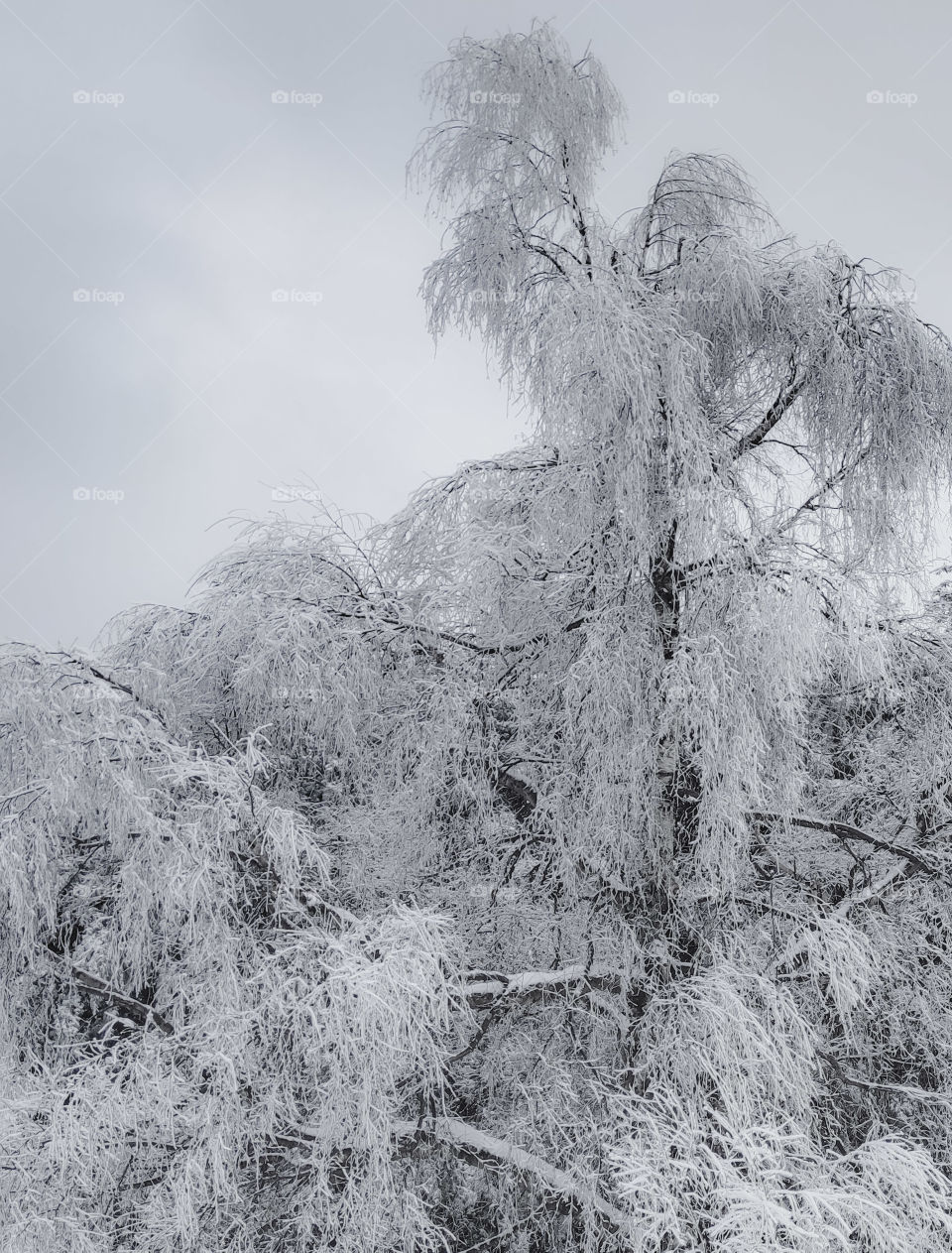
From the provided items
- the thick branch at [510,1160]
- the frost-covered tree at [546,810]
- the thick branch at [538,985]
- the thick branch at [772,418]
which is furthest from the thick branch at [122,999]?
the thick branch at [772,418]

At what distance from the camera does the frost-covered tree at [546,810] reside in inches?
144

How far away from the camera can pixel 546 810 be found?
433cm

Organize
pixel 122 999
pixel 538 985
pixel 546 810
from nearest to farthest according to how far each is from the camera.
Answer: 1. pixel 122 999
2. pixel 538 985
3. pixel 546 810

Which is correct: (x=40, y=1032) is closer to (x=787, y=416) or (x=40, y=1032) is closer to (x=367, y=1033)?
(x=367, y=1033)

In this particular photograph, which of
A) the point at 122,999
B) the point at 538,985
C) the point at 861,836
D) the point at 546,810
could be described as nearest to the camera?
the point at 122,999

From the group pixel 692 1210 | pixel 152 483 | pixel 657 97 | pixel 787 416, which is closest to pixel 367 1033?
pixel 692 1210

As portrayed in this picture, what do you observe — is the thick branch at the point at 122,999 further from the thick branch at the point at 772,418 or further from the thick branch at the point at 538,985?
the thick branch at the point at 772,418

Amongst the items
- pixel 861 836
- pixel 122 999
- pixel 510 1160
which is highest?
pixel 861 836

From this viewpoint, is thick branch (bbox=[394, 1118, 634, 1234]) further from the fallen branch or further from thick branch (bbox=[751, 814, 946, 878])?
thick branch (bbox=[751, 814, 946, 878])

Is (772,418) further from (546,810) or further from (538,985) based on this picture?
(538,985)

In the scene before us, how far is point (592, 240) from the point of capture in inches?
181

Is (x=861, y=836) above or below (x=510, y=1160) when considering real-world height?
above

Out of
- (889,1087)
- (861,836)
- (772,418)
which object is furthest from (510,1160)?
(772,418)

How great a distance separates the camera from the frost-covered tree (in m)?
3.67
